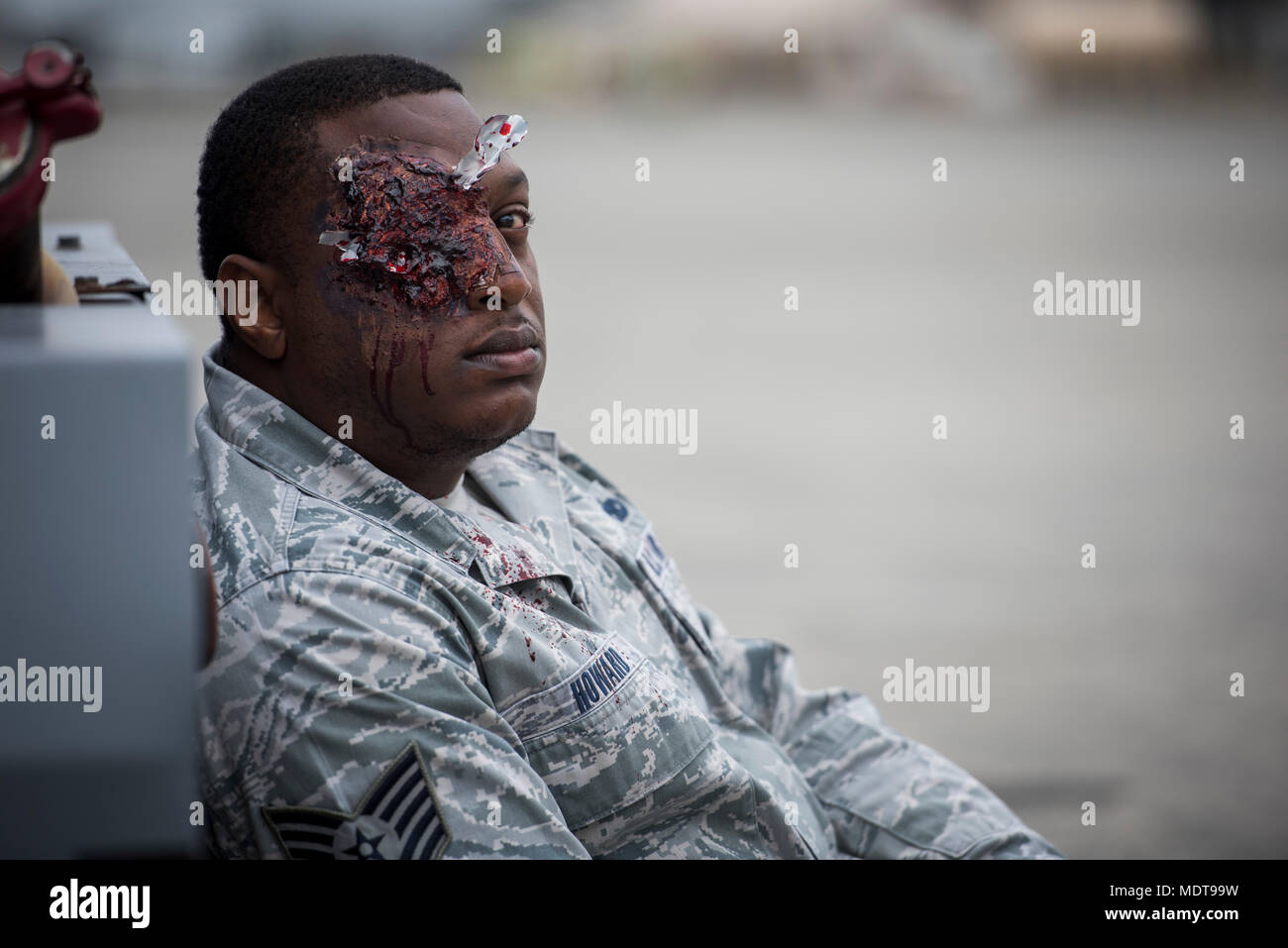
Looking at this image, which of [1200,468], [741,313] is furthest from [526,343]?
[741,313]

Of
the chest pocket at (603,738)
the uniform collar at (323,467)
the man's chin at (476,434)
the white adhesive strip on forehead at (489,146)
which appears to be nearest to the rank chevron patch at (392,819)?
the chest pocket at (603,738)

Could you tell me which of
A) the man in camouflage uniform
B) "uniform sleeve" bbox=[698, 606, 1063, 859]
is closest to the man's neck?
the man in camouflage uniform

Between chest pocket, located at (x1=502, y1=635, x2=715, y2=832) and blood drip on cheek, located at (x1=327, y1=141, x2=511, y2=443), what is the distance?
36cm

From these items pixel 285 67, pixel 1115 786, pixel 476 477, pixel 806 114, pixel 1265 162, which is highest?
pixel 806 114

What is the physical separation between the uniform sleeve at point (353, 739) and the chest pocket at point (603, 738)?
11 cm

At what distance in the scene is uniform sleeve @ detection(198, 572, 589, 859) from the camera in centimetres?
142

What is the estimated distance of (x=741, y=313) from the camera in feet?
27.2

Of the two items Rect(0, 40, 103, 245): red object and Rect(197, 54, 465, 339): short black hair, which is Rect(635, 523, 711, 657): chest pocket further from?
Rect(0, 40, 103, 245): red object

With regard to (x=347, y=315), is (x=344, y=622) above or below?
below

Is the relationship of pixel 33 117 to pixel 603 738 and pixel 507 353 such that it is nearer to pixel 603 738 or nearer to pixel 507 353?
pixel 507 353

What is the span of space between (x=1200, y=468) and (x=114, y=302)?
4981 mm

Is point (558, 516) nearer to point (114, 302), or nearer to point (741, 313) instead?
point (114, 302)

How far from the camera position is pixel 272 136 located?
170 centimetres

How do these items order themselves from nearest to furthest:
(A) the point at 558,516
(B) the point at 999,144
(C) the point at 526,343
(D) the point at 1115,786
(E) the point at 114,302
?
(E) the point at 114,302 → (C) the point at 526,343 → (A) the point at 558,516 → (D) the point at 1115,786 → (B) the point at 999,144
